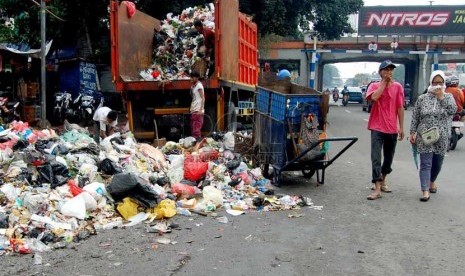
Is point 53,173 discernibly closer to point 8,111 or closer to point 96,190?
point 96,190

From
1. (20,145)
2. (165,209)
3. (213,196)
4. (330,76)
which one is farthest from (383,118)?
(330,76)

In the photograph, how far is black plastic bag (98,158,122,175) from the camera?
6410 millimetres

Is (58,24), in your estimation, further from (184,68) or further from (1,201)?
(1,201)

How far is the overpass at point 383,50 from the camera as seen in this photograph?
31.9 m

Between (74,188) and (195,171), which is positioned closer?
(74,188)

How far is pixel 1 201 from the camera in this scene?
5301mm

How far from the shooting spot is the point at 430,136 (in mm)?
6137

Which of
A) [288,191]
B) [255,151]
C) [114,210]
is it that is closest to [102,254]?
[114,210]

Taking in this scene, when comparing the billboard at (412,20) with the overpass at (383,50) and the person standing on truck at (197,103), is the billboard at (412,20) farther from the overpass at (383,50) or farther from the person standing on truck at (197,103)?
the person standing on truck at (197,103)

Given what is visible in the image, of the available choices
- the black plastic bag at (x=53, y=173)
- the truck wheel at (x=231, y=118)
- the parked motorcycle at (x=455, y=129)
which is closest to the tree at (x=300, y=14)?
the truck wheel at (x=231, y=118)

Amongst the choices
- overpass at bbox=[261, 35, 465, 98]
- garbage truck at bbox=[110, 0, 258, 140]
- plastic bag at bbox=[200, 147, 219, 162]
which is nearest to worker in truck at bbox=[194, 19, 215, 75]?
garbage truck at bbox=[110, 0, 258, 140]

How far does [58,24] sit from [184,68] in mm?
8792

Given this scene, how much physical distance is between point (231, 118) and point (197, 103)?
4.53 ft

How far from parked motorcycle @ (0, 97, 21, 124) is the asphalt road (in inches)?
354
